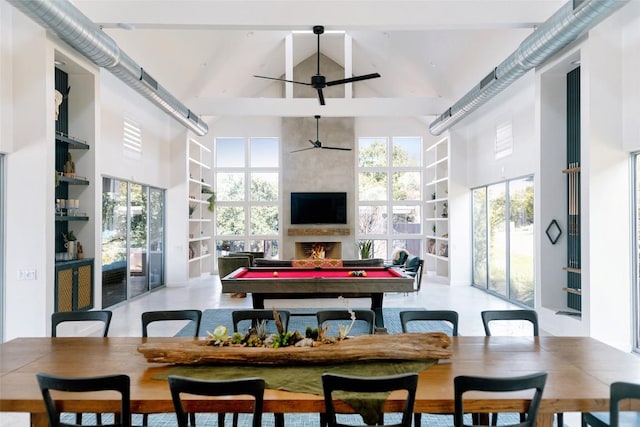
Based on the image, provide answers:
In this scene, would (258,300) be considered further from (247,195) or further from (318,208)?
(247,195)

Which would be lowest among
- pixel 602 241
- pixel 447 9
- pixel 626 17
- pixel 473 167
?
pixel 602 241

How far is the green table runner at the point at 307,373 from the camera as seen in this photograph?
79.0 inches

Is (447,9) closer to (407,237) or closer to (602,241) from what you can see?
(602,241)

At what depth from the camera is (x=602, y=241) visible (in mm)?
4930

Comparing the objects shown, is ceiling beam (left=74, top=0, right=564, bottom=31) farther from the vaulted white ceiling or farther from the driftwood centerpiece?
the driftwood centerpiece

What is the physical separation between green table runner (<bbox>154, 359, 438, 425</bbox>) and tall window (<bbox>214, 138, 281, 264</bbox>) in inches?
410

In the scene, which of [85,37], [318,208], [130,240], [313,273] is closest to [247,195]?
[318,208]

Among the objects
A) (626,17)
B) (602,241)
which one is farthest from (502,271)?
(626,17)

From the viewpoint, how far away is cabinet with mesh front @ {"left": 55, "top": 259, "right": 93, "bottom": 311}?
→ 5.53 metres

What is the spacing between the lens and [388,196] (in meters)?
12.8

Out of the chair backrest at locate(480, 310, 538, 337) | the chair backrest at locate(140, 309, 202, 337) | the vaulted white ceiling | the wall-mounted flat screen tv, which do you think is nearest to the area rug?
the chair backrest at locate(140, 309, 202, 337)

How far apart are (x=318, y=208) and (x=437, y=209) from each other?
3.45 metres

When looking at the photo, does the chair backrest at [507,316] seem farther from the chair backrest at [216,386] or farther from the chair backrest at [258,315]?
the chair backrest at [216,386]

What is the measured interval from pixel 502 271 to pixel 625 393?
745cm
